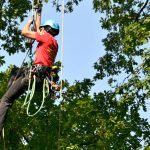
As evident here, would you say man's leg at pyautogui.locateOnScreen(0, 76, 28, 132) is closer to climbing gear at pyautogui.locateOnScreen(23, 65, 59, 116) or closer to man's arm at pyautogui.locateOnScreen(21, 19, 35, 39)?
climbing gear at pyautogui.locateOnScreen(23, 65, 59, 116)

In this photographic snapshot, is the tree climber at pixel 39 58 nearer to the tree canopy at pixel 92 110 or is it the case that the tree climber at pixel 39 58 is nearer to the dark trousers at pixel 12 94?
the dark trousers at pixel 12 94

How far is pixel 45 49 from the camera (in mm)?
7031

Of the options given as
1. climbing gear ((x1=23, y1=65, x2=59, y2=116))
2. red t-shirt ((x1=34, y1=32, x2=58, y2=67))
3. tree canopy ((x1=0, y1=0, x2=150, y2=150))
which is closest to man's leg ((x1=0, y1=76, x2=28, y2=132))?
climbing gear ((x1=23, y1=65, x2=59, y2=116))

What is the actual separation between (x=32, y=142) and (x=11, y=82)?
9022 millimetres

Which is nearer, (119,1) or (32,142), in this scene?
(119,1)

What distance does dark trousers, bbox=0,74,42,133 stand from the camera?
6823mm

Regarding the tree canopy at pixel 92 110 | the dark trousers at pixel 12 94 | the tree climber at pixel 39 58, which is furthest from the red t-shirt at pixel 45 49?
the tree canopy at pixel 92 110

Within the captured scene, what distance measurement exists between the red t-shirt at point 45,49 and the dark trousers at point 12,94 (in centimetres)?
36

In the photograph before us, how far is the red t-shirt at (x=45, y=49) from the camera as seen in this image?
7027 mm

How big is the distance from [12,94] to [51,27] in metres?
1.31

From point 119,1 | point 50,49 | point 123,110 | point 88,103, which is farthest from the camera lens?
point 88,103

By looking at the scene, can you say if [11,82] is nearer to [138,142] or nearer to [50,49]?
[50,49]

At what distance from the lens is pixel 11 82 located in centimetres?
725

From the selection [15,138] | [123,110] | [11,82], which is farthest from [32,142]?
[11,82]
